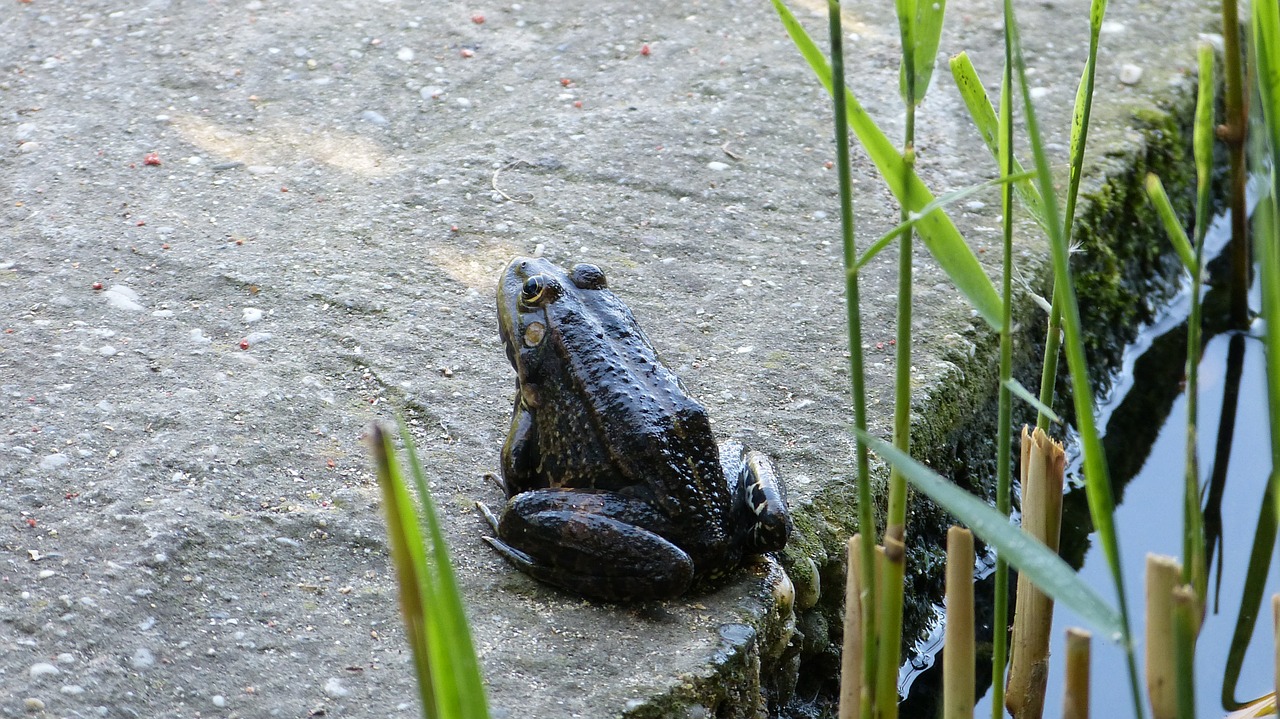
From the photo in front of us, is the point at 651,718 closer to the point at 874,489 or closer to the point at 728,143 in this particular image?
the point at 874,489

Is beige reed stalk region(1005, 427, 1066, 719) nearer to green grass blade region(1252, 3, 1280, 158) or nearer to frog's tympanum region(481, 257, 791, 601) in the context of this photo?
frog's tympanum region(481, 257, 791, 601)

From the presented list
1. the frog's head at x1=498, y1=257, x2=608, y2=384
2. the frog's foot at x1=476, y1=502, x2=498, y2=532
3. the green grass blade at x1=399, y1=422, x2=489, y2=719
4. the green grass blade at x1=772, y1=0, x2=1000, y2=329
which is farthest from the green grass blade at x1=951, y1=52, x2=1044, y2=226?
the frog's foot at x1=476, y1=502, x2=498, y2=532

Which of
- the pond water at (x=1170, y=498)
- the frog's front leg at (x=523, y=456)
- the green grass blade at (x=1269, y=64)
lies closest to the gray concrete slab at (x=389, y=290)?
the frog's front leg at (x=523, y=456)

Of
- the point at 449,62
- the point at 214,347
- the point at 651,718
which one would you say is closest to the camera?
the point at 651,718

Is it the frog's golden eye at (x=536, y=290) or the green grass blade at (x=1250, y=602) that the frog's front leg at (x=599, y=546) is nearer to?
the frog's golden eye at (x=536, y=290)

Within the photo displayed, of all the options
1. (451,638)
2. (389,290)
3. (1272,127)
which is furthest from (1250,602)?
(389,290)

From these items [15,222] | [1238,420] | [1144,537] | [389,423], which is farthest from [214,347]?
[1238,420]
